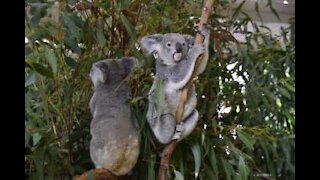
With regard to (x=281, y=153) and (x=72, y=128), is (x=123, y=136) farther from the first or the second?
(x=281, y=153)

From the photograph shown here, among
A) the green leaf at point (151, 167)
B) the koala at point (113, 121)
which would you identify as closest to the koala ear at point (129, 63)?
the koala at point (113, 121)

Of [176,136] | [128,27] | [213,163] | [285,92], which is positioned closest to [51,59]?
[128,27]

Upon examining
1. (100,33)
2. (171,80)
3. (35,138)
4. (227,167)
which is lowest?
(227,167)

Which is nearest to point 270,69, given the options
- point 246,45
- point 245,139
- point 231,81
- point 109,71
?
point 246,45

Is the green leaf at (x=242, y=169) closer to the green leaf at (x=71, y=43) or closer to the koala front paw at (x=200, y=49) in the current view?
the koala front paw at (x=200, y=49)

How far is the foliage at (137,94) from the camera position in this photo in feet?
3.15

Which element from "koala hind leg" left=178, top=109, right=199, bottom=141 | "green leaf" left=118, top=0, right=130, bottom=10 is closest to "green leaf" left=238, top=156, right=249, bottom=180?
"koala hind leg" left=178, top=109, right=199, bottom=141

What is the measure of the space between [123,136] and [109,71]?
174mm

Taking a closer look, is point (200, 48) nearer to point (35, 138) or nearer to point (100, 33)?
point (100, 33)

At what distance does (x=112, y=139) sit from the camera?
1.07 meters

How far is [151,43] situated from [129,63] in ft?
0.28

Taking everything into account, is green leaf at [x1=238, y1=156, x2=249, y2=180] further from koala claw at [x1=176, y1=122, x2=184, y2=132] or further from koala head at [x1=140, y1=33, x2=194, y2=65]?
koala head at [x1=140, y1=33, x2=194, y2=65]

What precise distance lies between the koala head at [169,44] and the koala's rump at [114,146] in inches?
8.4

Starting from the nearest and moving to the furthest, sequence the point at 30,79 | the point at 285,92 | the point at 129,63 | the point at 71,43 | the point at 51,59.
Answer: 1. the point at 30,79
2. the point at 51,59
3. the point at 71,43
4. the point at 129,63
5. the point at 285,92
